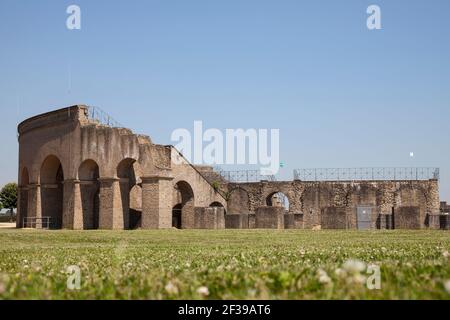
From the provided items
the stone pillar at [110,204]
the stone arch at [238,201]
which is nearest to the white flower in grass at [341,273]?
the stone pillar at [110,204]

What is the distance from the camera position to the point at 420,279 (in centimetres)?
374

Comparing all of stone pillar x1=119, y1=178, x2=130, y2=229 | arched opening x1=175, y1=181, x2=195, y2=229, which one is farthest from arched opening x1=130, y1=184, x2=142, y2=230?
arched opening x1=175, y1=181, x2=195, y2=229

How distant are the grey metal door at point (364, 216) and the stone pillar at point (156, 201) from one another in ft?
40.3

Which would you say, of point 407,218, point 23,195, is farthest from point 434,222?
point 23,195

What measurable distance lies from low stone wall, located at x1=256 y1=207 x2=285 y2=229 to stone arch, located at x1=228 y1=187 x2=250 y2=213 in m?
10.9

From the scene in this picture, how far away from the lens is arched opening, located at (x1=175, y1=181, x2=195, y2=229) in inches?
1551

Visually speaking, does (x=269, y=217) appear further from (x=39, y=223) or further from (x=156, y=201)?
(x=39, y=223)

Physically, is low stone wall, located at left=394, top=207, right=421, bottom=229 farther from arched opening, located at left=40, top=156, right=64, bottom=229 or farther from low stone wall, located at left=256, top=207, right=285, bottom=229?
arched opening, located at left=40, top=156, right=64, bottom=229

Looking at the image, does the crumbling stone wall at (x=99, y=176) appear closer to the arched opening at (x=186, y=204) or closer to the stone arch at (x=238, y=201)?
the arched opening at (x=186, y=204)

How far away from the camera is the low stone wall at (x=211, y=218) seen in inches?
1468
